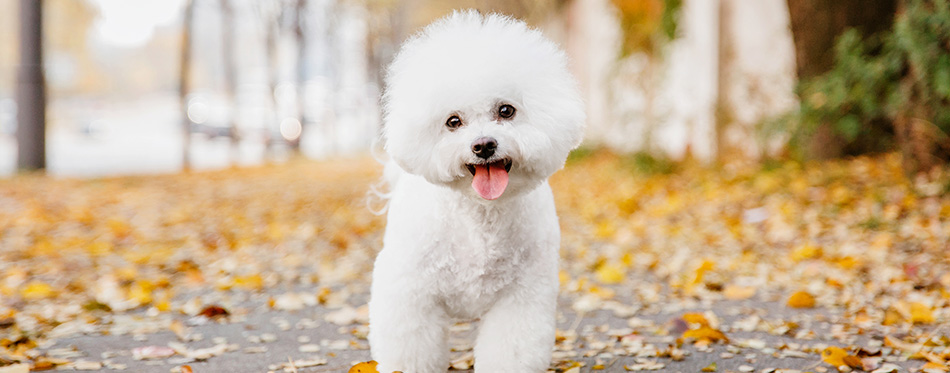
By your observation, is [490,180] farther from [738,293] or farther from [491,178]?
[738,293]

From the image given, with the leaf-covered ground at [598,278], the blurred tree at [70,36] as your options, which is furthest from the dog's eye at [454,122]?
the blurred tree at [70,36]

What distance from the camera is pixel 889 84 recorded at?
6918mm

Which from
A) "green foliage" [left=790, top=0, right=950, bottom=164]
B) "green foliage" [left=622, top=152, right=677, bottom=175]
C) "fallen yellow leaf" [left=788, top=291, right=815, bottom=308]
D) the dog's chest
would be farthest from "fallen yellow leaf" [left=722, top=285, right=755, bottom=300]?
"green foliage" [left=622, top=152, right=677, bottom=175]

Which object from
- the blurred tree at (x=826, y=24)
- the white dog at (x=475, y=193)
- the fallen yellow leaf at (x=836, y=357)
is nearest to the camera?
the white dog at (x=475, y=193)

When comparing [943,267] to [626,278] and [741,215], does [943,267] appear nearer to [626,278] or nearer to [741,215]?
[626,278]

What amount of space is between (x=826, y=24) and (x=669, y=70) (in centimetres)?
492

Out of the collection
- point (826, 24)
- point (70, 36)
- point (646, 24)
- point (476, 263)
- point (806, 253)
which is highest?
point (70, 36)

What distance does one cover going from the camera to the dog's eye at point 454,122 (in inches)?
106

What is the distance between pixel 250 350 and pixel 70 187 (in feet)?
27.2

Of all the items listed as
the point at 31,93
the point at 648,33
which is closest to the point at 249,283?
the point at 31,93

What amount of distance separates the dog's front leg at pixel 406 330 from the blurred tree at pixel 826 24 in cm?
645

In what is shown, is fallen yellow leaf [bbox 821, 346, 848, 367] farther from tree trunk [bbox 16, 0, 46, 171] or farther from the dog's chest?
tree trunk [bbox 16, 0, 46, 171]

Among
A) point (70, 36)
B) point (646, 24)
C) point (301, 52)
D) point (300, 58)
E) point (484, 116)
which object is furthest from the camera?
point (70, 36)

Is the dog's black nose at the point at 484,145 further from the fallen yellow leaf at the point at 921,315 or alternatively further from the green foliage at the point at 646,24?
the green foliage at the point at 646,24
